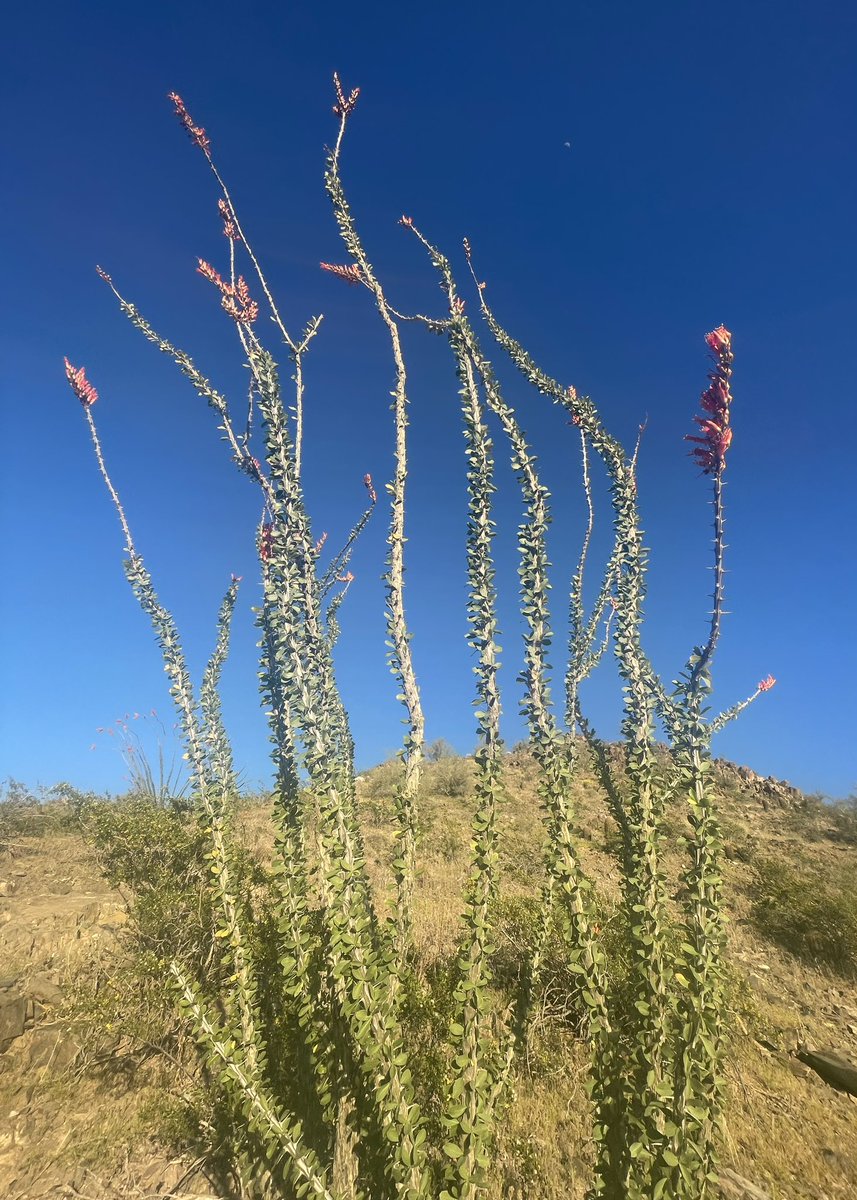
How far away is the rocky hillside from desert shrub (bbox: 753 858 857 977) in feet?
0.10

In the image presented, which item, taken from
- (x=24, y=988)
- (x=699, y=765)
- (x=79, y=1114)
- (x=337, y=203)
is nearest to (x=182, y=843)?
(x=24, y=988)

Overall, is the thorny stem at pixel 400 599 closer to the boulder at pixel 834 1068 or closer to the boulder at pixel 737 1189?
the boulder at pixel 737 1189

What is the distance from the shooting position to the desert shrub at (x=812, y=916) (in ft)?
31.4

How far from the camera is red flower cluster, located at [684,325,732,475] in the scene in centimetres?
368

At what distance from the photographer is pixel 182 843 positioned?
9.03 metres

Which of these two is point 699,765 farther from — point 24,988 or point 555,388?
point 24,988

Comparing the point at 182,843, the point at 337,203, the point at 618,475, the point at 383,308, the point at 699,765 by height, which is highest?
the point at 337,203

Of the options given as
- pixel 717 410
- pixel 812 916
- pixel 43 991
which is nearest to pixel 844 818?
pixel 812 916

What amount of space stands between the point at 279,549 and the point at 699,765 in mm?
3408

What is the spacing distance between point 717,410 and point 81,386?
248 inches

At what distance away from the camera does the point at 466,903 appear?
10.9 ft

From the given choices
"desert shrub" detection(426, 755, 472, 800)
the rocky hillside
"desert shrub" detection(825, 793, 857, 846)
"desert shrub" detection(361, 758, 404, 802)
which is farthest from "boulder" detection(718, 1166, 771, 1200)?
"desert shrub" detection(426, 755, 472, 800)

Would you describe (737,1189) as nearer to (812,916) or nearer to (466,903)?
(466,903)

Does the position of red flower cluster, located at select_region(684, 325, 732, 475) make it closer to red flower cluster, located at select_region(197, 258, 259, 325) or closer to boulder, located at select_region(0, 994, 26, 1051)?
red flower cluster, located at select_region(197, 258, 259, 325)
